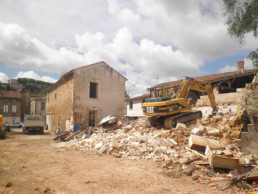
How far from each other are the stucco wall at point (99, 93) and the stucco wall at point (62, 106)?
0.64 metres

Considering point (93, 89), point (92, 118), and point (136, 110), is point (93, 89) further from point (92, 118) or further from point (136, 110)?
point (136, 110)

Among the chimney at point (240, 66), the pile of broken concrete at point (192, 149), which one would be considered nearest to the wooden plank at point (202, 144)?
the pile of broken concrete at point (192, 149)

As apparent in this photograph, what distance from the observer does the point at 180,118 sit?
1010 cm

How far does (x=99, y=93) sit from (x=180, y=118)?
25.9 feet

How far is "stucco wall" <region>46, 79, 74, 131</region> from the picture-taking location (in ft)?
48.1

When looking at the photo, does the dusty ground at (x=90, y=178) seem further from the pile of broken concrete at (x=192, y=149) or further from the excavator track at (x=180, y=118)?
the excavator track at (x=180, y=118)

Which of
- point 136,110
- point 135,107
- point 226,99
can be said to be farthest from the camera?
point 135,107

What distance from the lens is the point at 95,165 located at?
601 centimetres

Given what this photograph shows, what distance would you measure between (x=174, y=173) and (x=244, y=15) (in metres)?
10.2

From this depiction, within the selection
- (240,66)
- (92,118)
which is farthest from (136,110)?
(240,66)

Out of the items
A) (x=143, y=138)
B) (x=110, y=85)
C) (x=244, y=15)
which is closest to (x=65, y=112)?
(x=110, y=85)

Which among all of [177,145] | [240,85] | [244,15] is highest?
[244,15]

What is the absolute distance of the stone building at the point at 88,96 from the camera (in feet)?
46.9

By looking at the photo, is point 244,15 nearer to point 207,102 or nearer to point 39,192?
point 207,102
